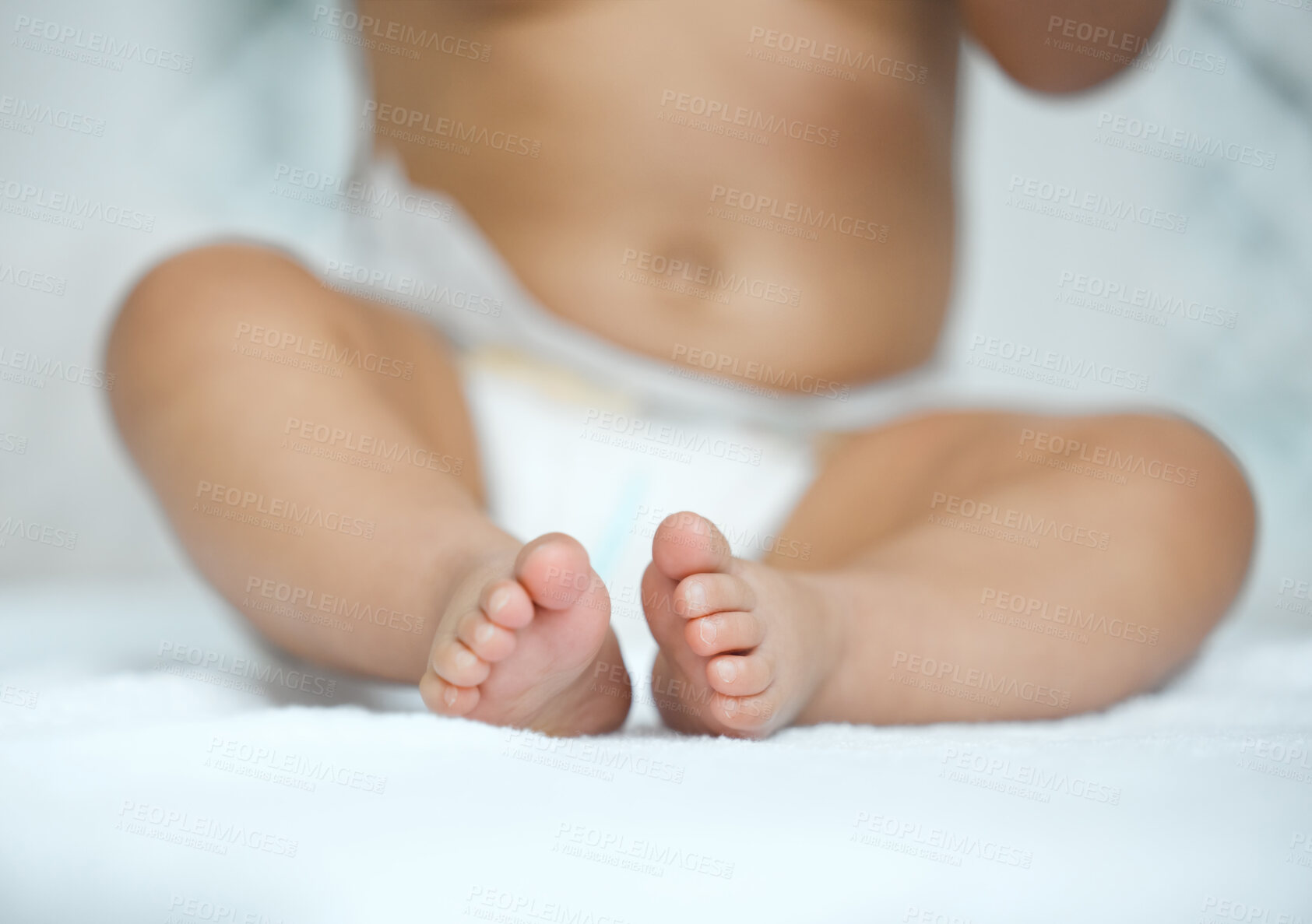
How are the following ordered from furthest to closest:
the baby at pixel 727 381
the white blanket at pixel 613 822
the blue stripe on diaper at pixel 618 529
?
1. the blue stripe on diaper at pixel 618 529
2. the baby at pixel 727 381
3. the white blanket at pixel 613 822

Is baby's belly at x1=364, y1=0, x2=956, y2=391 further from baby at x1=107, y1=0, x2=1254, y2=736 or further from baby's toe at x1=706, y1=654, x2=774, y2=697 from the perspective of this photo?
baby's toe at x1=706, y1=654, x2=774, y2=697

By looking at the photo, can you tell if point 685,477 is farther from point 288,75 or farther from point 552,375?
point 288,75

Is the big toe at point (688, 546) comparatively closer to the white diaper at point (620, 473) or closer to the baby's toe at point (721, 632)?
the baby's toe at point (721, 632)

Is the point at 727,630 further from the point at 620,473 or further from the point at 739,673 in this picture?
the point at 620,473

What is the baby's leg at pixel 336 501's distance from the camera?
0.38m

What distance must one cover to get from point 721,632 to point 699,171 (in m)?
0.40

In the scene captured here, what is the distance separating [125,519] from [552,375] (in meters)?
0.35

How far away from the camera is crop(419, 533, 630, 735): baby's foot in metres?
0.36

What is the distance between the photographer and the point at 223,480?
19.9 inches

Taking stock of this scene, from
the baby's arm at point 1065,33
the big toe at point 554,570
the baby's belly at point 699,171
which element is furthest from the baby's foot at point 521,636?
the baby's arm at point 1065,33

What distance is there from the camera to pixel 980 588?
50 centimetres

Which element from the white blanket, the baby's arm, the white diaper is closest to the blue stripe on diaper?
the white diaper

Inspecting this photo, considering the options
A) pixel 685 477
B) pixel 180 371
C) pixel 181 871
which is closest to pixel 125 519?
pixel 180 371

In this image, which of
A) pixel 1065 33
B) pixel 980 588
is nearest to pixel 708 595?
pixel 980 588
